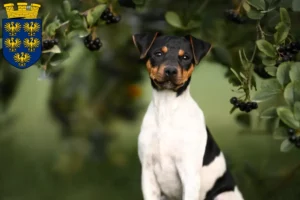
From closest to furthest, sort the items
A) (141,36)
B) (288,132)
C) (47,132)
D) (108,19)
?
1. (288,132)
2. (141,36)
3. (108,19)
4. (47,132)

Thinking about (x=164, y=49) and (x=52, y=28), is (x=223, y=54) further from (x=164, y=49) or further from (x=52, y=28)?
(x=52, y=28)

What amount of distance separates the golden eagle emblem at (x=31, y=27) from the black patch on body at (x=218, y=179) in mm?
711

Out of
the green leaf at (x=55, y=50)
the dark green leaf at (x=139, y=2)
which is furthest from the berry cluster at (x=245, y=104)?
the green leaf at (x=55, y=50)

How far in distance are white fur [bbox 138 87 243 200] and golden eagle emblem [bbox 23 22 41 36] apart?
542mm

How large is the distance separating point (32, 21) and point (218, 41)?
0.69m

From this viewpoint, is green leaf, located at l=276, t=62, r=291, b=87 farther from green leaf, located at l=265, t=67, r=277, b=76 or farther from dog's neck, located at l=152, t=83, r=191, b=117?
dog's neck, located at l=152, t=83, r=191, b=117

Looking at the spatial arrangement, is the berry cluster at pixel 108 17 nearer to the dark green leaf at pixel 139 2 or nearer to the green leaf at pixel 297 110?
the dark green leaf at pixel 139 2

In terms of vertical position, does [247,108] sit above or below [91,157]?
above

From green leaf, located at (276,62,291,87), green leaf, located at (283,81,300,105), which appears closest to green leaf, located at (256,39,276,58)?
green leaf, located at (276,62,291,87)

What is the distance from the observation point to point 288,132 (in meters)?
2.39

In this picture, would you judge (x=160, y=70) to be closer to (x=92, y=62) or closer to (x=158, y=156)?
(x=158, y=156)

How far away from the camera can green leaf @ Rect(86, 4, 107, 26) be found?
263 cm

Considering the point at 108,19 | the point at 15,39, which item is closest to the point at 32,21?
the point at 15,39

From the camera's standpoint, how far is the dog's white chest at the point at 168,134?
2.53 metres
